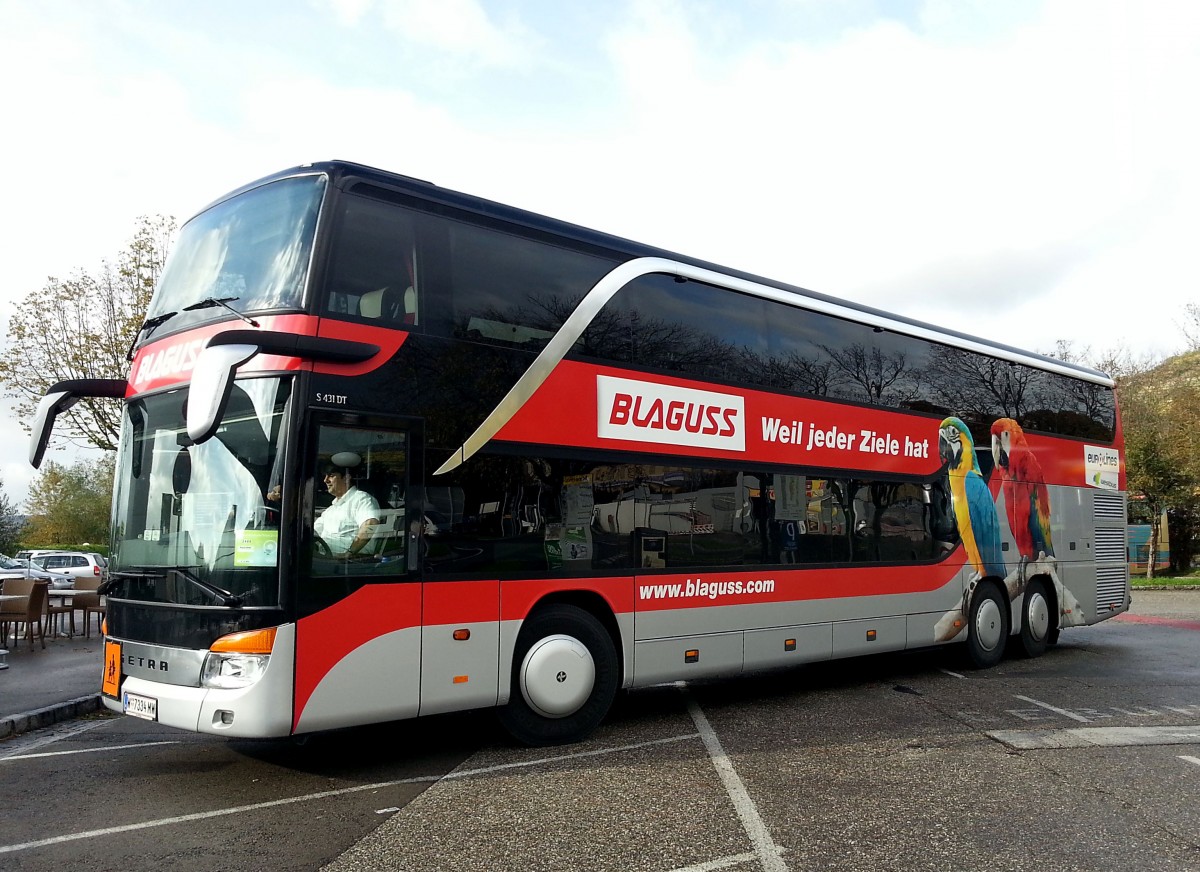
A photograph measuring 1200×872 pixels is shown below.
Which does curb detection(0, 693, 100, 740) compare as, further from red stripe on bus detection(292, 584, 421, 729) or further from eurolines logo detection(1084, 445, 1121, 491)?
eurolines logo detection(1084, 445, 1121, 491)

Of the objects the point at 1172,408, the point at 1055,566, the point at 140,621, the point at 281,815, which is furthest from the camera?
the point at 1172,408

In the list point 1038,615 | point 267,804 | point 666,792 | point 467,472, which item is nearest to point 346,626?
point 267,804

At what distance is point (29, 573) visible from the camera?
28.0 m

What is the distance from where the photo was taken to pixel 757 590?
29.6 ft

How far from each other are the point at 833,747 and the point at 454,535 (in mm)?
3441

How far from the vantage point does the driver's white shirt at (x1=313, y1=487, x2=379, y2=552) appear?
6.14 meters

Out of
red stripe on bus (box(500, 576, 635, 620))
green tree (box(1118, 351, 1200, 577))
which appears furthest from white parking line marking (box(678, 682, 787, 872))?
green tree (box(1118, 351, 1200, 577))

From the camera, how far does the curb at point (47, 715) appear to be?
27.5 ft

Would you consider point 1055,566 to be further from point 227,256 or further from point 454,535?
point 227,256

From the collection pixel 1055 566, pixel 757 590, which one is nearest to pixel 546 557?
pixel 757 590

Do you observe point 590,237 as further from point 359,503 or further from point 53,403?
point 53,403

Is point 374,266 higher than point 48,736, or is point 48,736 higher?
point 374,266

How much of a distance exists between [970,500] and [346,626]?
8.46 m

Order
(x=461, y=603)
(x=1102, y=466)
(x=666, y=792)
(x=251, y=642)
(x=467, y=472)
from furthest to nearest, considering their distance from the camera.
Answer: (x=1102, y=466) < (x=467, y=472) < (x=461, y=603) < (x=666, y=792) < (x=251, y=642)
